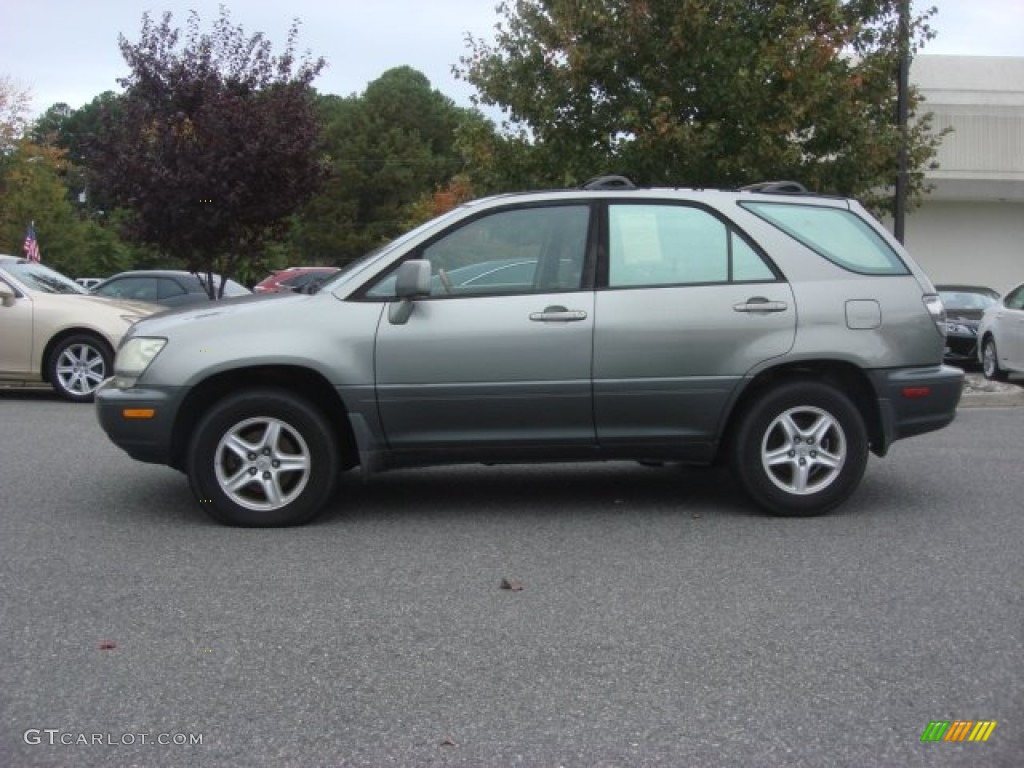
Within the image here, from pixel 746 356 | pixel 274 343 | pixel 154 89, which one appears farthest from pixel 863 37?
pixel 274 343

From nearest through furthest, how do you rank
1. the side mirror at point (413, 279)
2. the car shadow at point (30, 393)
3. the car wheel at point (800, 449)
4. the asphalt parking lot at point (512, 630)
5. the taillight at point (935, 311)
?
the asphalt parking lot at point (512, 630) < the side mirror at point (413, 279) < the car wheel at point (800, 449) < the taillight at point (935, 311) < the car shadow at point (30, 393)

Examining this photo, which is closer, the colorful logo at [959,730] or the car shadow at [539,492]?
the colorful logo at [959,730]

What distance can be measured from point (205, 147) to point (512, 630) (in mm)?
13096

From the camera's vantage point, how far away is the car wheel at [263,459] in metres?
6.21

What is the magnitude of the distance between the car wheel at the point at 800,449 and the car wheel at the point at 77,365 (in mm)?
7950

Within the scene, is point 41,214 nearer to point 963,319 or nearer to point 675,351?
point 963,319

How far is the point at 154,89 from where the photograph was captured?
1683 centimetres

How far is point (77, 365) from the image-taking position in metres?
12.3

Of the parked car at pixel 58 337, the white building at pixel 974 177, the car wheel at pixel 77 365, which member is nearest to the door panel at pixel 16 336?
the parked car at pixel 58 337

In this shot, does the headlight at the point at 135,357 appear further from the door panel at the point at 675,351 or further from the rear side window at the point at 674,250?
the rear side window at the point at 674,250

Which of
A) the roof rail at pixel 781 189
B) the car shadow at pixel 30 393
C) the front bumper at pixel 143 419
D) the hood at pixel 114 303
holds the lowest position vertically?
the car shadow at pixel 30 393

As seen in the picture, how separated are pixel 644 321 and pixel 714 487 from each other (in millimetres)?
→ 1653

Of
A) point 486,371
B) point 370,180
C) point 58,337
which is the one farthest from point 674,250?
point 370,180

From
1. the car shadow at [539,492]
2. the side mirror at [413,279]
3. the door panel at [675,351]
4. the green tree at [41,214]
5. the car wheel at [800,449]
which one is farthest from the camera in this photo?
the green tree at [41,214]
